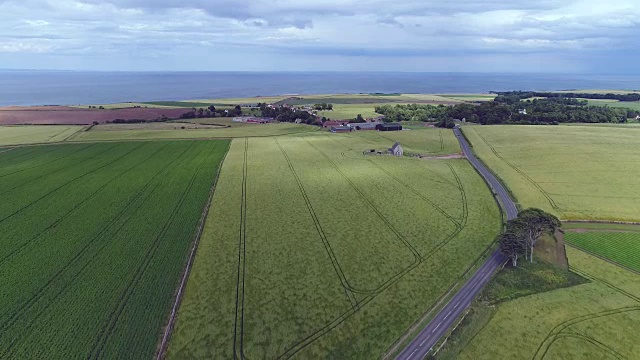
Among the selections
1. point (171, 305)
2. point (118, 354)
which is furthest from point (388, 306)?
point (118, 354)

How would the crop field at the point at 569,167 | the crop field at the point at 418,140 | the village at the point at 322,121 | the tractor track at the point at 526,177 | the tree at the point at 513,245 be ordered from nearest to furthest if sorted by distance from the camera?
the tree at the point at 513,245 → the crop field at the point at 569,167 → the tractor track at the point at 526,177 → the crop field at the point at 418,140 → the village at the point at 322,121

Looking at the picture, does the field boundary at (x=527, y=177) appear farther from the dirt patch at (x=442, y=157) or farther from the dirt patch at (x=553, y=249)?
the dirt patch at (x=553, y=249)

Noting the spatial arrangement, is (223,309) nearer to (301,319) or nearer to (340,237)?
(301,319)

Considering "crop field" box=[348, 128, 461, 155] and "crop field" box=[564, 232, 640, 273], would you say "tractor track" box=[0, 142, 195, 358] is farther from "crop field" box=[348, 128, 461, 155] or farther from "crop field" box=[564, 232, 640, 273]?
"crop field" box=[564, 232, 640, 273]

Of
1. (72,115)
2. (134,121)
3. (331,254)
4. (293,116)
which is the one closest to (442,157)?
(331,254)

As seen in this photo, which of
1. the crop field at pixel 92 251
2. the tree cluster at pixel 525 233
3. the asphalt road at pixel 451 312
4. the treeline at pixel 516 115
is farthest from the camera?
the treeline at pixel 516 115

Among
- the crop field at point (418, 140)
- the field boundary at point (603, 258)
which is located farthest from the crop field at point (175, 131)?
the field boundary at point (603, 258)

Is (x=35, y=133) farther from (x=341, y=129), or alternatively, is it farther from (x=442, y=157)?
(x=442, y=157)

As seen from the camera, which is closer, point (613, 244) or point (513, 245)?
point (513, 245)
